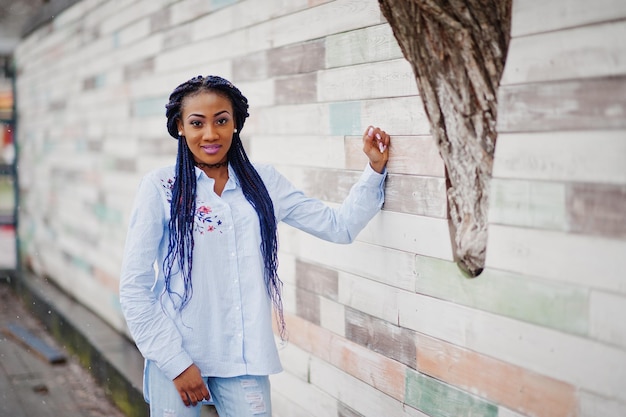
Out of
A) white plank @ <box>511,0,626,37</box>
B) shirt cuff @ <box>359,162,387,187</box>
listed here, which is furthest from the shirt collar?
white plank @ <box>511,0,626,37</box>

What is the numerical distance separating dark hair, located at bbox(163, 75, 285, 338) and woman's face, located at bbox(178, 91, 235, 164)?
26 millimetres

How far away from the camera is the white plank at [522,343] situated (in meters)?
1.97

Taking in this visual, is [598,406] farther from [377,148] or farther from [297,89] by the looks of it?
[297,89]

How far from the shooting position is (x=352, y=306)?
3.15 metres

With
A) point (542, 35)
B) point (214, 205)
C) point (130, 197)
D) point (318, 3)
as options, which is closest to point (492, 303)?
point (542, 35)

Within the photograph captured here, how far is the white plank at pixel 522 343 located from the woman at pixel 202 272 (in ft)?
1.74

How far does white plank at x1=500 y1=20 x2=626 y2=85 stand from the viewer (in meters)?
1.87

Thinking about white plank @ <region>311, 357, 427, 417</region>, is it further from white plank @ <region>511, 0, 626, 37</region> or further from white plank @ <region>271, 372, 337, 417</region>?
white plank @ <region>511, 0, 626, 37</region>

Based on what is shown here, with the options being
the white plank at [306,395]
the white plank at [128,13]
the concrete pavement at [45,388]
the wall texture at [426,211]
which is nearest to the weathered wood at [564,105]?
the wall texture at [426,211]

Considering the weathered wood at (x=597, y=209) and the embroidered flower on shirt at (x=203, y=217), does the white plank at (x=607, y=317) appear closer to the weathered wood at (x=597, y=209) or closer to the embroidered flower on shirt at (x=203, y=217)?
the weathered wood at (x=597, y=209)

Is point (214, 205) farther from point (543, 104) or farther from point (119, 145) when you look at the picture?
point (119, 145)

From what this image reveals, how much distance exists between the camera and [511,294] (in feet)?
7.45

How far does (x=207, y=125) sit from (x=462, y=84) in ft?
2.77

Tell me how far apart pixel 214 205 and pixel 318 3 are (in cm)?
109
